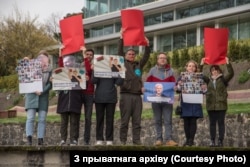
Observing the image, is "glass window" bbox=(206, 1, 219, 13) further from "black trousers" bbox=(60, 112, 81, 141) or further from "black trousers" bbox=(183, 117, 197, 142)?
"black trousers" bbox=(60, 112, 81, 141)

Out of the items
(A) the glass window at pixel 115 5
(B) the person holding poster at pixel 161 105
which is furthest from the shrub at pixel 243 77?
(A) the glass window at pixel 115 5

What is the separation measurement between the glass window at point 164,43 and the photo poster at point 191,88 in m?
33.1

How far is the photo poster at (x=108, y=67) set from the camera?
12.2 m

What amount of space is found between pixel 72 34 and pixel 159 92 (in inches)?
82.5

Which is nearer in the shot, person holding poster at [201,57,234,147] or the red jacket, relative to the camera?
the red jacket

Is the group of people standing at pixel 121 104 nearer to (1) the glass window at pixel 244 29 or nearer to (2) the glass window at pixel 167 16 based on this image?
(1) the glass window at pixel 244 29

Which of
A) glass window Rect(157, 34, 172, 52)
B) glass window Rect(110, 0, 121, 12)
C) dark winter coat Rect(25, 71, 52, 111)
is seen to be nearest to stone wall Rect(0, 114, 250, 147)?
dark winter coat Rect(25, 71, 52, 111)

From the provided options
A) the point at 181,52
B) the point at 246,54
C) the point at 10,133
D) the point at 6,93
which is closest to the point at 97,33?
the point at 6,93

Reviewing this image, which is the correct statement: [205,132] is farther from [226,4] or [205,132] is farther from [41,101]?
[226,4]

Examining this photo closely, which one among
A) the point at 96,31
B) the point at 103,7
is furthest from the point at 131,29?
the point at 96,31

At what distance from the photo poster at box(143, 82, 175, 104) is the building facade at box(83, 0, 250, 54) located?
27.2 m

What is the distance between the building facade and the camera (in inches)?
1596

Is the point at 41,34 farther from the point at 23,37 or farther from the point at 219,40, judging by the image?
the point at 219,40

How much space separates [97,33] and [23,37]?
892 cm
